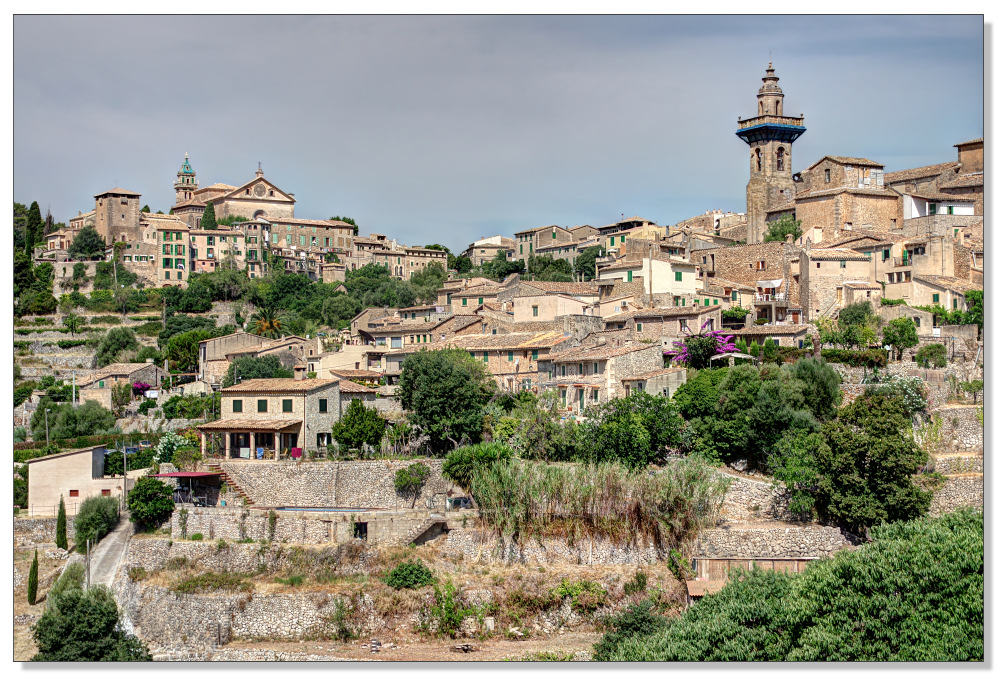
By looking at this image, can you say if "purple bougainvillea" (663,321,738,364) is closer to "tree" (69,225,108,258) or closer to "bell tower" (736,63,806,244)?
"bell tower" (736,63,806,244)

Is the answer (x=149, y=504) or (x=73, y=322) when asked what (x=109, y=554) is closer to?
(x=149, y=504)

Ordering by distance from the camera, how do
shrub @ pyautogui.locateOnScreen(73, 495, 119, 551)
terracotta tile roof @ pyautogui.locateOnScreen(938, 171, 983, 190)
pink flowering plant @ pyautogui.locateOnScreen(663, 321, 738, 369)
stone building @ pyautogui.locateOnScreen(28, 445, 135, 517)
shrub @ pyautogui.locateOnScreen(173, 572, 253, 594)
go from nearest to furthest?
1. shrub @ pyautogui.locateOnScreen(173, 572, 253, 594)
2. shrub @ pyautogui.locateOnScreen(73, 495, 119, 551)
3. stone building @ pyautogui.locateOnScreen(28, 445, 135, 517)
4. pink flowering plant @ pyautogui.locateOnScreen(663, 321, 738, 369)
5. terracotta tile roof @ pyautogui.locateOnScreen(938, 171, 983, 190)

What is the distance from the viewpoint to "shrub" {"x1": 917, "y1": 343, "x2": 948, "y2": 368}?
30797 millimetres

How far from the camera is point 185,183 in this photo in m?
78.4

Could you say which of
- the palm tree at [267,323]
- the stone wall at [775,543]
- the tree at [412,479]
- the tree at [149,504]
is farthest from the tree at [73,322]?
the stone wall at [775,543]

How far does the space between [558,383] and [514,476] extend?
23.9 feet

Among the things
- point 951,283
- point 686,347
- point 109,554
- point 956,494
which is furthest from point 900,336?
point 109,554

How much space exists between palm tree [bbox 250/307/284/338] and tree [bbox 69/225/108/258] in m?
13.0

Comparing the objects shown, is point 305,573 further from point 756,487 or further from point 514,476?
point 756,487

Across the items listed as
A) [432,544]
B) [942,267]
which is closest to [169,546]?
[432,544]

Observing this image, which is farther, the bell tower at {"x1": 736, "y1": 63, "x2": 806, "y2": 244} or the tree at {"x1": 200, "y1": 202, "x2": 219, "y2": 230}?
the tree at {"x1": 200, "y1": 202, "x2": 219, "y2": 230}

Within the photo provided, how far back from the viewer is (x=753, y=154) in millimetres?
51844

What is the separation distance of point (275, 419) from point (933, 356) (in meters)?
17.8

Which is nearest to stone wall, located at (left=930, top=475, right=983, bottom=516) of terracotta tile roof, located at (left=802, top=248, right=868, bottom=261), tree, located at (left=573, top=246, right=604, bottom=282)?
terracotta tile roof, located at (left=802, top=248, right=868, bottom=261)
